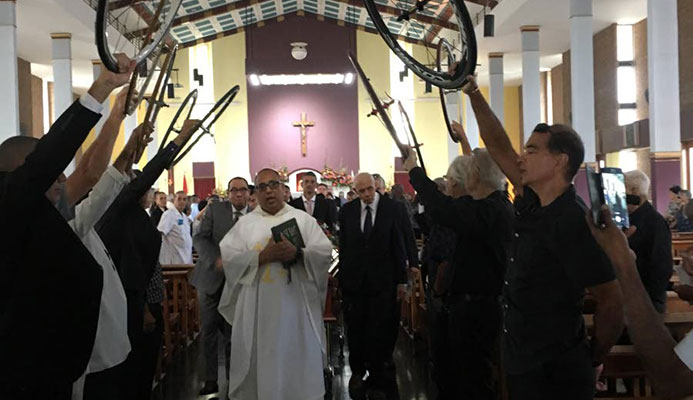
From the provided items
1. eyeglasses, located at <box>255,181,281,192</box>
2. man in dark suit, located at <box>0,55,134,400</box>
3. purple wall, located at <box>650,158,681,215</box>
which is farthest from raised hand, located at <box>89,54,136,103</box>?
purple wall, located at <box>650,158,681,215</box>

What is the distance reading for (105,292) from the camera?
3.21m

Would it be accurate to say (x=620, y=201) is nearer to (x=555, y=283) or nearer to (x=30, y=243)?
(x=555, y=283)

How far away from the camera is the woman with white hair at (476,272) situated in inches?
156

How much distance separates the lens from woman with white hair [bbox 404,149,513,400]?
13.0 ft

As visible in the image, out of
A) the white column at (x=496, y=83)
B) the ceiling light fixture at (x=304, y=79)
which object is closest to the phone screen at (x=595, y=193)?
the white column at (x=496, y=83)

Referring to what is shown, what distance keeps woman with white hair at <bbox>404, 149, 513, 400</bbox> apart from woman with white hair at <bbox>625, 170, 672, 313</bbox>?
966 millimetres

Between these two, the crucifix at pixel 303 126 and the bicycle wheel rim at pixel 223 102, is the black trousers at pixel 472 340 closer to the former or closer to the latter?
the bicycle wheel rim at pixel 223 102

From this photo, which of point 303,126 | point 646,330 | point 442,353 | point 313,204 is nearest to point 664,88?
point 313,204


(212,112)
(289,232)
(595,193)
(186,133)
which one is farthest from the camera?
(289,232)

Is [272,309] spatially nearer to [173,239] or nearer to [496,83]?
[173,239]

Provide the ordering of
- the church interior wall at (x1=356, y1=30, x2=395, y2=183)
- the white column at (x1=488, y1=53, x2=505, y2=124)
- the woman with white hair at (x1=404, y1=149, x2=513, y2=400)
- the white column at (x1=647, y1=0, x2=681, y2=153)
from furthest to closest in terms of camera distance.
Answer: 1. the church interior wall at (x1=356, y1=30, x2=395, y2=183)
2. the white column at (x1=488, y1=53, x2=505, y2=124)
3. the white column at (x1=647, y1=0, x2=681, y2=153)
4. the woman with white hair at (x1=404, y1=149, x2=513, y2=400)

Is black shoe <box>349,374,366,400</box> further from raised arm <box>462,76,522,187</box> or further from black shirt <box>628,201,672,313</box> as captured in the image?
raised arm <box>462,76,522,187</box>

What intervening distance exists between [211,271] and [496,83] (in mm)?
14580

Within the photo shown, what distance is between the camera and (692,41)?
14617 mm
